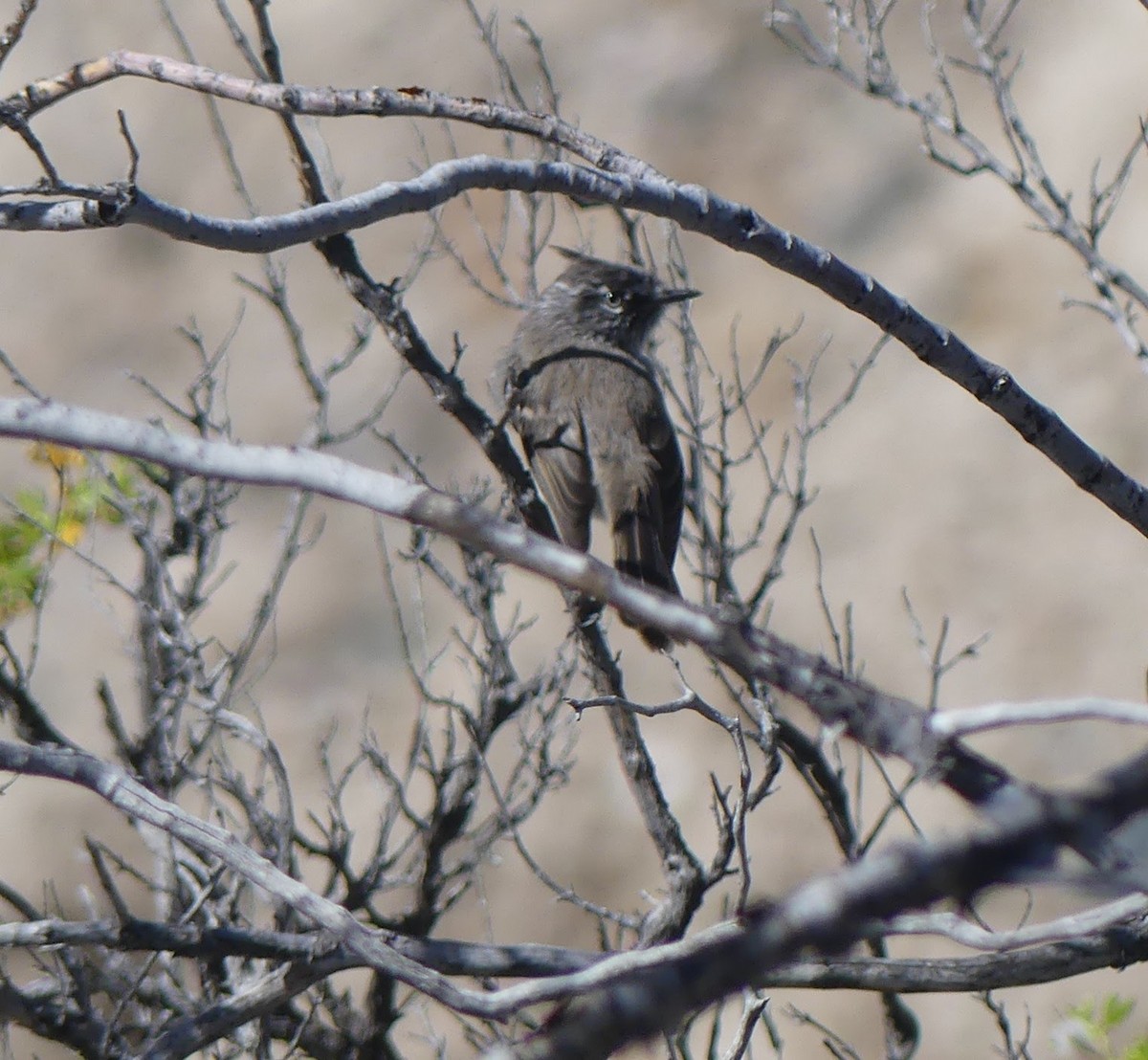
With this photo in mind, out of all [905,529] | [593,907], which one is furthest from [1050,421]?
[905,529]

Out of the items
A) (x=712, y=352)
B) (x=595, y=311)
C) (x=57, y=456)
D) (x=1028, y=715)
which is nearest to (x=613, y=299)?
(x=595, y=311)

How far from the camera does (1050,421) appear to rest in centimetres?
312

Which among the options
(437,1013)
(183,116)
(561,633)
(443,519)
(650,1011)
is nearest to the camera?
(650,1011)

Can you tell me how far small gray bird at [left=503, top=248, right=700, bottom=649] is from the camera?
5.39 m

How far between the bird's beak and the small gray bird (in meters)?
0.01

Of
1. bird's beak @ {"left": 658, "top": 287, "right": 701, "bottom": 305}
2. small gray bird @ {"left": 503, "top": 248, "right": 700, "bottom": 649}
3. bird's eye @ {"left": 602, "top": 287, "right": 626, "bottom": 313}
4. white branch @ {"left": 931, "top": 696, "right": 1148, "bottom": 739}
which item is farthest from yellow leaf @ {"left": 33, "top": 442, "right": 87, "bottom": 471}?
white branch @ {"left": 931, "top": 696, "right": 1148, "bottom": 739}

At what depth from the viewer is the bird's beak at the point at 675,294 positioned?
4.81m

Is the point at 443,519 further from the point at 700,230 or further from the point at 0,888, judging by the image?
the point at 0,888

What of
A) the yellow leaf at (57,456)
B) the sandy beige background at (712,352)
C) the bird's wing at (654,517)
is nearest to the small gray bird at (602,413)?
the bird's wing at (654,517)

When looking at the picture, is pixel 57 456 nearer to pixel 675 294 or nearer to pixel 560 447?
pixel 560 447

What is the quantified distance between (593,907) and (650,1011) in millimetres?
2789

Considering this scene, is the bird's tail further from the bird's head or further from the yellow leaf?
the yellow leaf

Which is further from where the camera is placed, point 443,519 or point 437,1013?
point 437,1013

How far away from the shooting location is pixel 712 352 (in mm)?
9336
